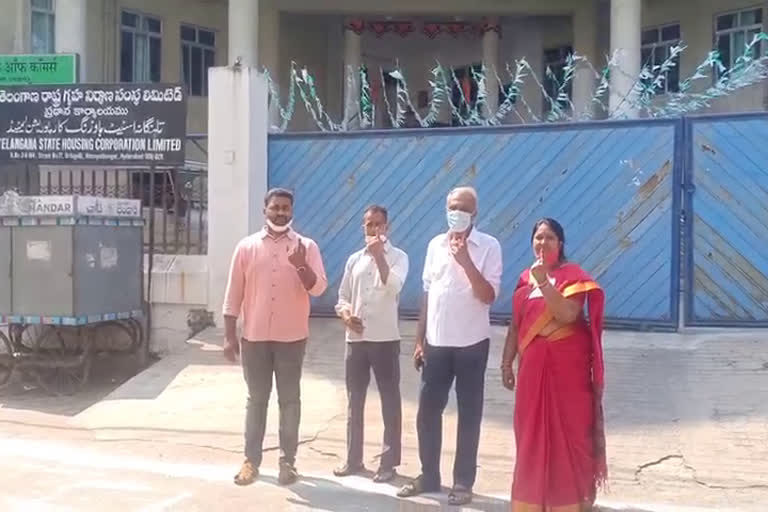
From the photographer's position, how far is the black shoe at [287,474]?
209 inches

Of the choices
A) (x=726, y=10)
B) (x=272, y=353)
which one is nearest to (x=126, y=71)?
(x=726, y=10)

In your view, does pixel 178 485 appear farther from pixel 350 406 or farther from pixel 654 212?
pixel 654 212

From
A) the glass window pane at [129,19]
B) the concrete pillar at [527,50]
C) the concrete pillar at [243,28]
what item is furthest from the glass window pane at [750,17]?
the glass window pane at [129,19]

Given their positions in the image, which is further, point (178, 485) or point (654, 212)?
point (654, 212)

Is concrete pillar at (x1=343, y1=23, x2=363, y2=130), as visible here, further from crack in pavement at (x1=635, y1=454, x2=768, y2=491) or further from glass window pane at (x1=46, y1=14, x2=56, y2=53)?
crack in pavement at (x1=635, y1=454, x2=768, y2=491)

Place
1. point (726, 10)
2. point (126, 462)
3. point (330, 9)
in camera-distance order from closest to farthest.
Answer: point (126, 462) → point (726, 10) → point (330, 9)

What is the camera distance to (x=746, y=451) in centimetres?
559

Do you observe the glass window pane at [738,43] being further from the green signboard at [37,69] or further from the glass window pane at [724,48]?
the green signboard at [37,69]

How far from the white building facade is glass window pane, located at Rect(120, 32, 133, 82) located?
0.08ft

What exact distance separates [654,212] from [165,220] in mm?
4620

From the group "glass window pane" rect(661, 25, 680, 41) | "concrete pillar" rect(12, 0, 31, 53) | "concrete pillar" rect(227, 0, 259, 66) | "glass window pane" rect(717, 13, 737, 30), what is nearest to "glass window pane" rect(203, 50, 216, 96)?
"concrete pillar" rect(227, 0, 259, 66)

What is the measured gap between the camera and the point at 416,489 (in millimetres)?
5074

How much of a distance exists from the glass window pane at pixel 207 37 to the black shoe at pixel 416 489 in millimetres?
16877

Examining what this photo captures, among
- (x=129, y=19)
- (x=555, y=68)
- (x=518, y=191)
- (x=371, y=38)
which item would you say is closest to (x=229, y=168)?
(x=518, y=191)
